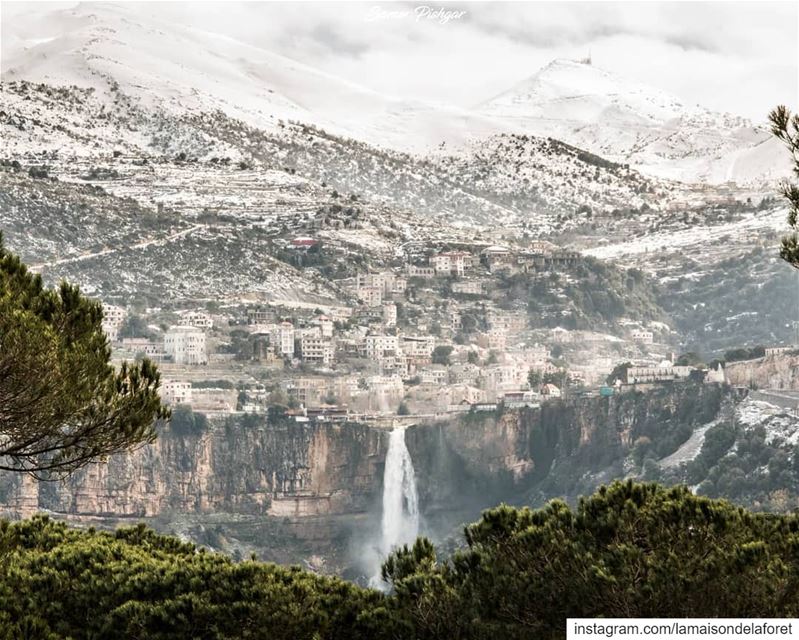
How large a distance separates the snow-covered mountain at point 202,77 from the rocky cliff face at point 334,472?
172 ft

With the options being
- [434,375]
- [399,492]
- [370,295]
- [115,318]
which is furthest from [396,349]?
[115,318]

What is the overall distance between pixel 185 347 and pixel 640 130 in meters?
88.5

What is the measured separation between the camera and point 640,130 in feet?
648

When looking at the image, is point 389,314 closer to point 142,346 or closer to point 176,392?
point 142,346

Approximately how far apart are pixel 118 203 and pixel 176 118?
814 inches

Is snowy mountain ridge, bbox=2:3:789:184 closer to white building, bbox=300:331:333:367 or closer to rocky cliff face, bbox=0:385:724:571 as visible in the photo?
white building, bbox=300:331:333:367

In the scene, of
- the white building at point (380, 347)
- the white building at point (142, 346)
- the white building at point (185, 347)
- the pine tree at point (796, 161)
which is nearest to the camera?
the pine tree at point (796, 161)

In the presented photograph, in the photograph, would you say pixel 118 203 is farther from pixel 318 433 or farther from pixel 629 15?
pixel 629 15

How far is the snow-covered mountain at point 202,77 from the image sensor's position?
161750 millimetres

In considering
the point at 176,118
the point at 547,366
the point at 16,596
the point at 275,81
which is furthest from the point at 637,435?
the point at 16,596

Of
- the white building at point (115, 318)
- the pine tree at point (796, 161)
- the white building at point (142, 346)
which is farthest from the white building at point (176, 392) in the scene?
the pine tree at point (796, 161)

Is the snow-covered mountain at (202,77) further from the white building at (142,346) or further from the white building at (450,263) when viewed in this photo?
the white building at (142,346)

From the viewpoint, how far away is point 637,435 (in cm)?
12619

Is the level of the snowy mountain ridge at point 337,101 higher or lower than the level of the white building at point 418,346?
higher
